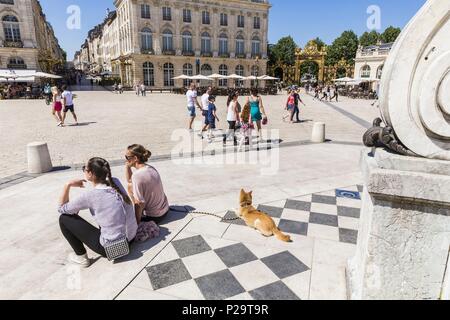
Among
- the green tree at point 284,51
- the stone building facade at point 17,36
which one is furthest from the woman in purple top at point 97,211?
the green tree at point 284,51

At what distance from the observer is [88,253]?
337 cm

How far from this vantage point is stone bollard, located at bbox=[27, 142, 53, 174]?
238 inches

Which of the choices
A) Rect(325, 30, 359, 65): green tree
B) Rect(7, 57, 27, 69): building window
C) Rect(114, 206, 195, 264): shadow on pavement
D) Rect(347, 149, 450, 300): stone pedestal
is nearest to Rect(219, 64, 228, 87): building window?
Rect(7, 57, 27, 69): building window

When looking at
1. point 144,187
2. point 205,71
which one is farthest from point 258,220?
point 205,71

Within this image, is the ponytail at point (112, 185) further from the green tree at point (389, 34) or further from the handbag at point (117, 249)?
the green tree at point (389, 34)

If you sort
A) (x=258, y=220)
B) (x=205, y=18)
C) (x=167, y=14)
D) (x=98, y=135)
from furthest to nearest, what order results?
(x=205, y=18), (x=167, y=14), (x=98, y=135), (x=258, y=220)

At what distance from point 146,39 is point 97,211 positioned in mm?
43565

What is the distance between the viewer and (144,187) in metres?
3.68

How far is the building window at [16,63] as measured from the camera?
33.9 m

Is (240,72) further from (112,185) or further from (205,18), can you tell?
(112,185)

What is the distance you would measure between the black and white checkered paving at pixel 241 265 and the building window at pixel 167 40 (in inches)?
1698

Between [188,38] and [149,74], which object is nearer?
[149,74]
